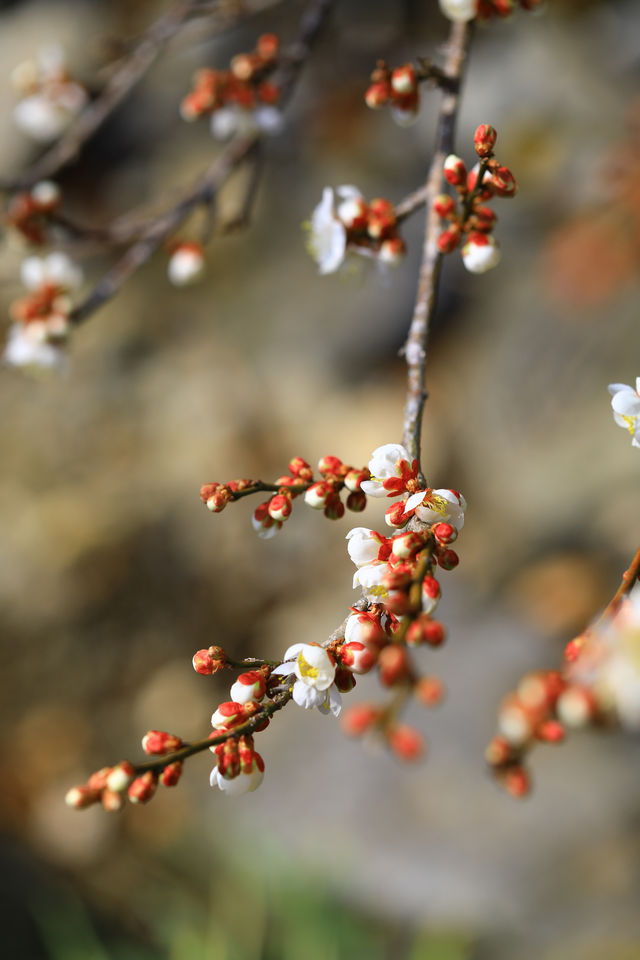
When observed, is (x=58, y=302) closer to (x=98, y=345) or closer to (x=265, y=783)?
(x=98, y=345)

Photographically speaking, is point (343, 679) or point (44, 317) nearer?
point (343, 679)

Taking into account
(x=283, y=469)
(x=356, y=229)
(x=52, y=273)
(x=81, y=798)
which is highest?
(x=283, y=469)

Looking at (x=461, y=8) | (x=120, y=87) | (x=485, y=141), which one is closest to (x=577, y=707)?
(x=485, y=141)

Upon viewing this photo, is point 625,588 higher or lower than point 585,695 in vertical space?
higher

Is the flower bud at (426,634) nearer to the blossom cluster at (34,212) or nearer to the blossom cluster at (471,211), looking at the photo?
the blossom cluster at (471,211)

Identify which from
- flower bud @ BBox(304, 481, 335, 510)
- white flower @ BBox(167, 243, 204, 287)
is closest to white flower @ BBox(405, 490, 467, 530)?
flower bud @ BBox(304, 481, 335, 510)

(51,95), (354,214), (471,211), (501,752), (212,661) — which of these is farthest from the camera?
(51,95)

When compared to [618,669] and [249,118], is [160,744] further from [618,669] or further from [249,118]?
[249,118]
